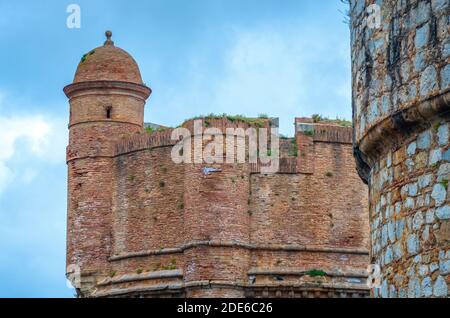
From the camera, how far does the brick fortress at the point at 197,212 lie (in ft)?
95.3

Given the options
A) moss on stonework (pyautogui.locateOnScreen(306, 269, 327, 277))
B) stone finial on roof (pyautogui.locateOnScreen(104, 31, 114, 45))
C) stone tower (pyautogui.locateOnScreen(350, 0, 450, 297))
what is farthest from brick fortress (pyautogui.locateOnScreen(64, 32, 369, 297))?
stone tower (pyautogui.locateOnScreen(350, 0, 450, 297))

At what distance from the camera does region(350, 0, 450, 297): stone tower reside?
581 cm

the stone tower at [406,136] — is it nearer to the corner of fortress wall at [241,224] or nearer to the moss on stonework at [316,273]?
the corner of fortress wall at [241,224]

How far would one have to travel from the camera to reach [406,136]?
6.18 meters

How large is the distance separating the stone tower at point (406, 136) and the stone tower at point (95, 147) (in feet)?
80.6

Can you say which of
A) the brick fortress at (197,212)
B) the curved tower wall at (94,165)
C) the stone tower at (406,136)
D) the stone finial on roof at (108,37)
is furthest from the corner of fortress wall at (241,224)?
the stone tower at (406,136)

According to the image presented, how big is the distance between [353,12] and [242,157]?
74.4 feet

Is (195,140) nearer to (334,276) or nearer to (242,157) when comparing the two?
→ (242,157)

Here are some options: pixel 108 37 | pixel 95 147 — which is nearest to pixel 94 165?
pixel 95 147

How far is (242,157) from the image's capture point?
2964cm

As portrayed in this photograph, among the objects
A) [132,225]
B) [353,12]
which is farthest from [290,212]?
[353,12]

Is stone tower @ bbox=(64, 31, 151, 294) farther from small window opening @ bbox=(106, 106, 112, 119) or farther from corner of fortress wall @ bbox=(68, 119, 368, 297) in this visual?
corner of fortress wall @ bbox=(68, 119, 368, 297)

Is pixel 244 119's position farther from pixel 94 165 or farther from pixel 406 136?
pixel 406 136
